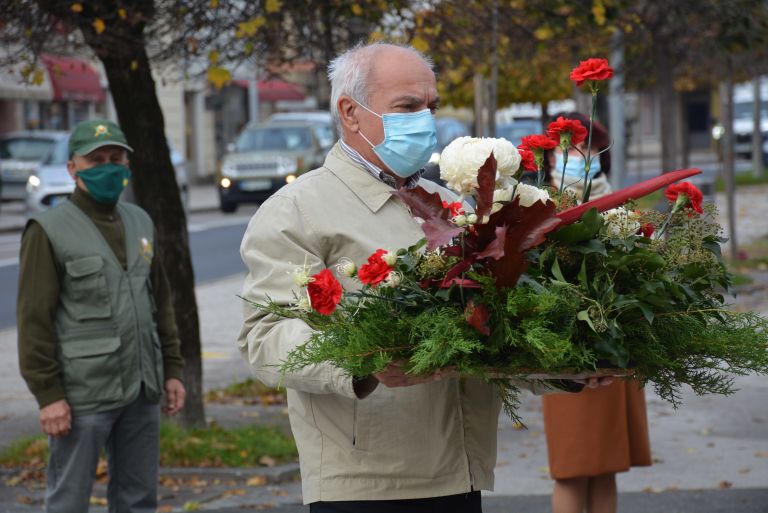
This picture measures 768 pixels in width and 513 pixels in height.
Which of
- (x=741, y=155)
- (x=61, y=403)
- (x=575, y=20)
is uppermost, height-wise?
(x=575, y=20)

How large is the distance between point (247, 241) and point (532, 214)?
0.77 metres

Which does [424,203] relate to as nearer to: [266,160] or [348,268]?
[348,268]

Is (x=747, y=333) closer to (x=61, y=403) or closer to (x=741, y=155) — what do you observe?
(x=61, y=403)

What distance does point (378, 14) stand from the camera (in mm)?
Answer: 8336

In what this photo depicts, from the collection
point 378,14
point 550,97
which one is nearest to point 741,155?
point 550,97

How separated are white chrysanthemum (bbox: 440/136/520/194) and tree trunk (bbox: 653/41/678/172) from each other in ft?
43.5

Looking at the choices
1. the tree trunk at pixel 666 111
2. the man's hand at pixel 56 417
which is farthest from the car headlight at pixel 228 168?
the man's hand at pixel 56 417

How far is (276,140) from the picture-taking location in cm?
2970

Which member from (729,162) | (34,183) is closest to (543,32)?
(729,162)

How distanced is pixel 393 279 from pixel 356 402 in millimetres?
501

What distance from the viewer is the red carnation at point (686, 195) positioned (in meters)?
3.21

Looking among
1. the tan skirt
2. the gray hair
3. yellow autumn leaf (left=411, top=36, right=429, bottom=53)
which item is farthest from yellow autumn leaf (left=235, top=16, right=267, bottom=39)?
the gray hair

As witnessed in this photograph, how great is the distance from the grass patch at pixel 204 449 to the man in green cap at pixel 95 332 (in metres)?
2.36

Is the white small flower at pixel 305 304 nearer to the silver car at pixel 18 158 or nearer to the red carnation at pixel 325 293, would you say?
the red carnation at pixel 325 293
